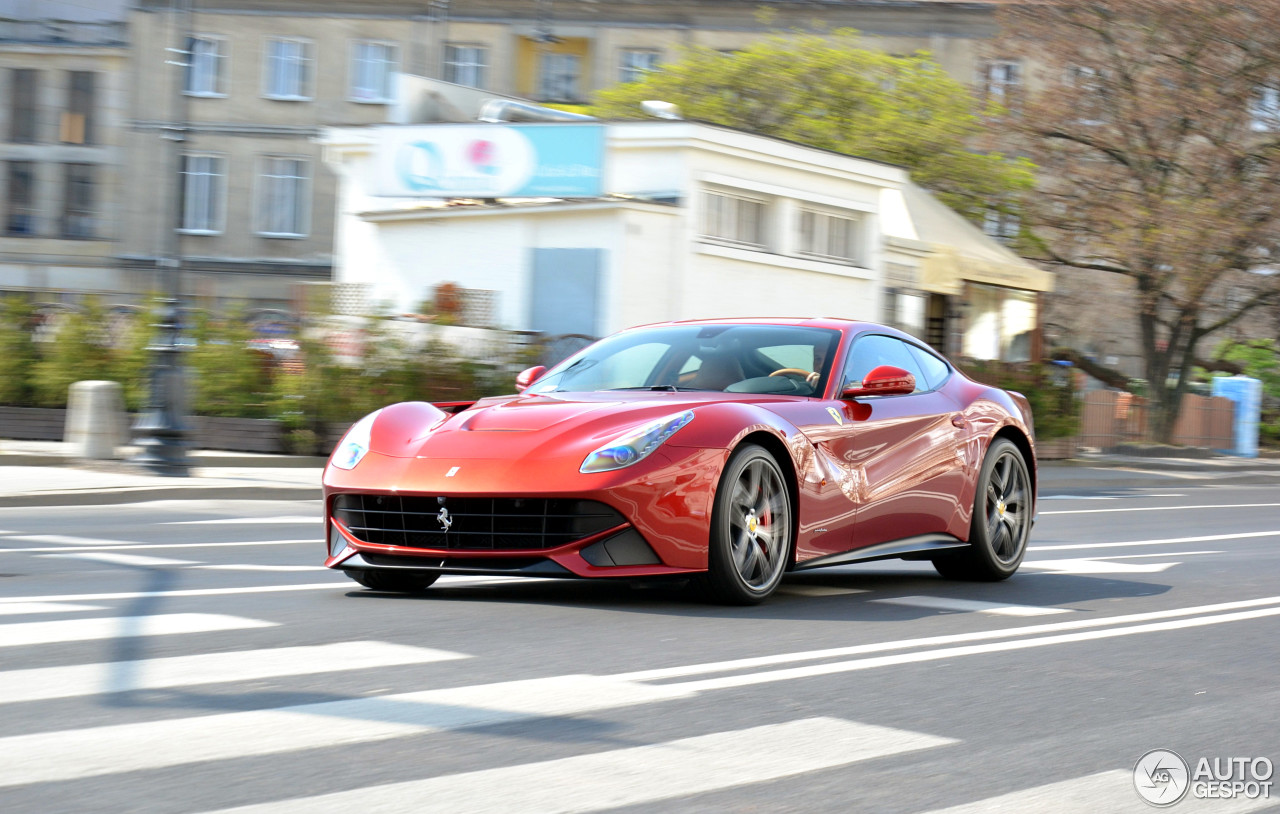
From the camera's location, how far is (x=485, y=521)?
6992 mm

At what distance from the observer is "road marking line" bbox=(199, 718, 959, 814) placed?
3734mm

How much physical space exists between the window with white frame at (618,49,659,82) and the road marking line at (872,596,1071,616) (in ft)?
146

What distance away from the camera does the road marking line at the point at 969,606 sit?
7820 millimetres

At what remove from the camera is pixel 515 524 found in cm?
697

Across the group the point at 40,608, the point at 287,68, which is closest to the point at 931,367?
the point at 40,608

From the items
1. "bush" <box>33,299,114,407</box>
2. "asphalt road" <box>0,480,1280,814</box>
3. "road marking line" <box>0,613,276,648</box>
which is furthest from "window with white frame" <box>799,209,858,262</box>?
"road marking line" <box>0,613,276,648</box>

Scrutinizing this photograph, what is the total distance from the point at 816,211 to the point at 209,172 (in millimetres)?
28756

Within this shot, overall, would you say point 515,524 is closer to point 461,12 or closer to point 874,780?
point 874,780

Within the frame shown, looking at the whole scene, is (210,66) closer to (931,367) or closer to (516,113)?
(516,113)

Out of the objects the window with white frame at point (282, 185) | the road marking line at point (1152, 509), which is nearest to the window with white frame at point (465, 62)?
the window with white frame at point (282, 185)

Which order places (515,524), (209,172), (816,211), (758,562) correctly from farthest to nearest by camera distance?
(209,172)
(816,211)
(758,562)
(515,524)

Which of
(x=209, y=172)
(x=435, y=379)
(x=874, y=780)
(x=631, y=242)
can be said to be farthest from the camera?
(x=209, y=172)

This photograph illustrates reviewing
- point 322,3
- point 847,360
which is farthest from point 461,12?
point 847,360

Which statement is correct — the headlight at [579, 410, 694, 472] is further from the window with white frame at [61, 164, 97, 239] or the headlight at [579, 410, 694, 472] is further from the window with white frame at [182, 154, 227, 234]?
the window with white frame at [61, 164, 97, 239]
